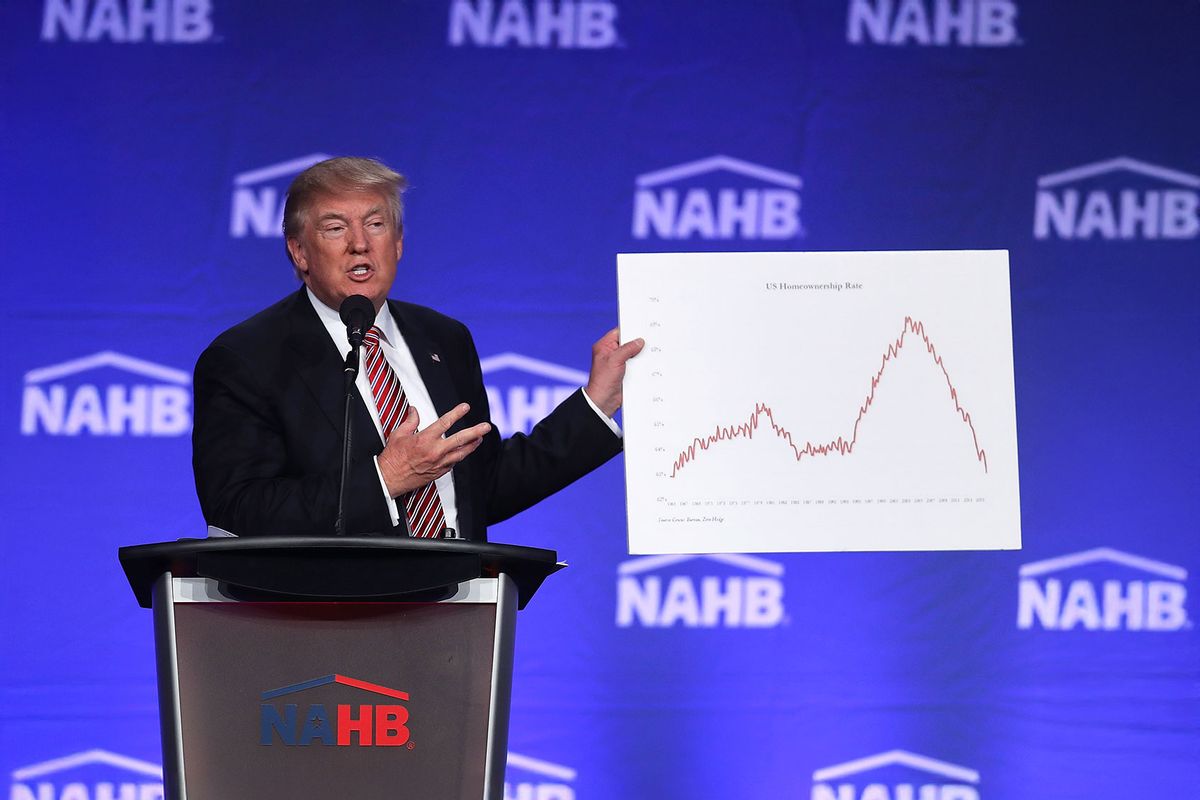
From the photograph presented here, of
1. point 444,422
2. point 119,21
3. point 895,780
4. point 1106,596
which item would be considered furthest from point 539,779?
point 119,21

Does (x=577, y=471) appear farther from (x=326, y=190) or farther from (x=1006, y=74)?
(x=1006, y=74)

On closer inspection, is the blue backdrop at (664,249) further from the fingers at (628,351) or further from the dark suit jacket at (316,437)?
the fingers at (628,351)

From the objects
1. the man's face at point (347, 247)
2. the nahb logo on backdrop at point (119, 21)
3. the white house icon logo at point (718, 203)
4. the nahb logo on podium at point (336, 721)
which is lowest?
the nahb logo on podium at point (336, 721)

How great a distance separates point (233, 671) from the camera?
4.48 feet

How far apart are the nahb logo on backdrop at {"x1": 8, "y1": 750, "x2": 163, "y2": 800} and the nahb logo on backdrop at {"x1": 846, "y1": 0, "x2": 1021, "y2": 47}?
2562 mm

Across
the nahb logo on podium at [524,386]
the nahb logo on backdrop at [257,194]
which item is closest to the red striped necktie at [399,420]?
the nahb logo on podium at [524,386]

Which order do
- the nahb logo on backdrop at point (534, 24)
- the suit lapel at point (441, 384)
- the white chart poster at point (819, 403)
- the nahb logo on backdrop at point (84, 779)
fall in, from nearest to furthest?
the white chart poster at point (819, 403), the suit lapel at point (441, 384), the nahb logo on backdrop at point (84, 779), the nahb logo on backdrop at point (534, 24)

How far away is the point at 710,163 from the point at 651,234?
0.23 m

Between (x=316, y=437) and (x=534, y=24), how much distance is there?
1806 mm

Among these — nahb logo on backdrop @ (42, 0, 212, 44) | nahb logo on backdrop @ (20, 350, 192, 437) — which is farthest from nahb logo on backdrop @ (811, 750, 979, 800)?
nahb logo on backdrop @ (42, 0, 212, 44)

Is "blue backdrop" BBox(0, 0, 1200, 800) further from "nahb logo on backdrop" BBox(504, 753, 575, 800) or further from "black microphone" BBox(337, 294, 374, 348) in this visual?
"black microphone" BBox(337, 294, 374, 348)

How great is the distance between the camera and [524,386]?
321 centimetres

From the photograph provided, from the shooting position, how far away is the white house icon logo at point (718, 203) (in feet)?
10.6

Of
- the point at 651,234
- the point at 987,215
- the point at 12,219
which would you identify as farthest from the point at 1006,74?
the point at 12,219
